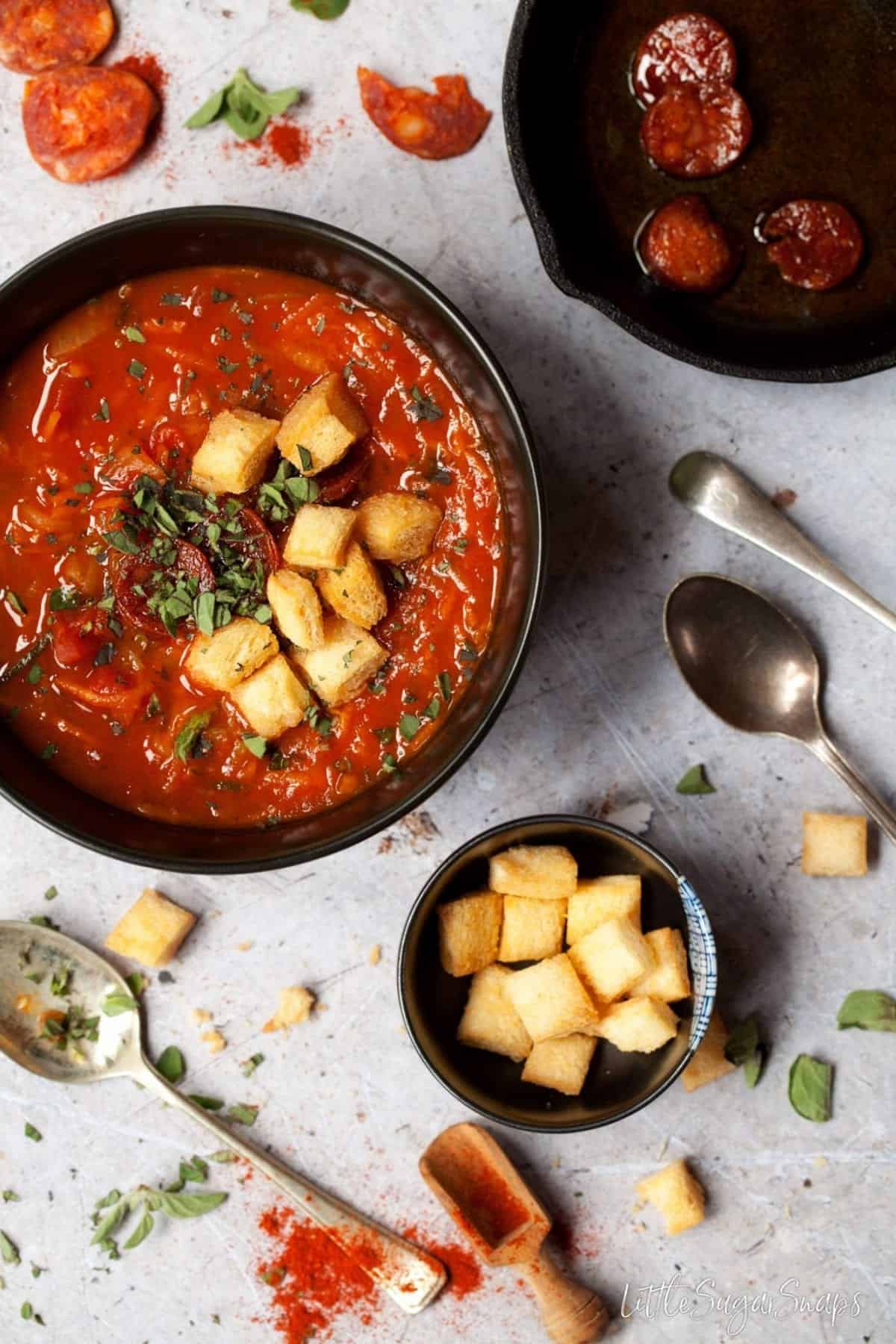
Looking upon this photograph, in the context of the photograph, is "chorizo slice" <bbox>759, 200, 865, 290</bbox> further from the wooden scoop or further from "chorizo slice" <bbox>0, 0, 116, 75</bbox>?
the wooden scoop

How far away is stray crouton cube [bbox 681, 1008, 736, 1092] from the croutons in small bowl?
232 millimetres

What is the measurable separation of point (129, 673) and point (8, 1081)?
1521 millimetres

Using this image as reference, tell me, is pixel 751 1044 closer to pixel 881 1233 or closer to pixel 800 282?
pixel 881 1233

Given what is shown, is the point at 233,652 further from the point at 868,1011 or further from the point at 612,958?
the point at 868,1011

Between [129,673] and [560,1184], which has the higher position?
[129,673]

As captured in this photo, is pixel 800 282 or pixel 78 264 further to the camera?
pixel 800 282

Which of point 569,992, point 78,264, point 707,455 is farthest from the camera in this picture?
point 707,455

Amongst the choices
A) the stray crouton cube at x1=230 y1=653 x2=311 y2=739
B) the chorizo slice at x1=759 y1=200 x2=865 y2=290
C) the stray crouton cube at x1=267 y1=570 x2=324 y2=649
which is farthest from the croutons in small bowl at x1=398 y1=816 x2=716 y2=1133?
the chorizo slice at x1=759 y1=200 x2=865 y2=290

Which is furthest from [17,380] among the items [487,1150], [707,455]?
[487,1150]

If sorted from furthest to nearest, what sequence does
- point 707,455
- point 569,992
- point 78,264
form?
1. point 707,455
2. point 569,992
3. point 78,264

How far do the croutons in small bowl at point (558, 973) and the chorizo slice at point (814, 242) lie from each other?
1.72 m

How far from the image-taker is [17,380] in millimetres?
2975

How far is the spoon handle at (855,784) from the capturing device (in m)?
3.33

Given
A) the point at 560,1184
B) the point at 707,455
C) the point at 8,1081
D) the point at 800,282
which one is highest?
the point at 800,282
